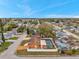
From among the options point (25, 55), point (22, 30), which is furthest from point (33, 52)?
point (22, 30)

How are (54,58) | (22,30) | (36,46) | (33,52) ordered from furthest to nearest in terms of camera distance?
(22,30), (36,46), (33,52), (54,58)

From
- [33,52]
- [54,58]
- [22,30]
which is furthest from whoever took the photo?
[22,30]

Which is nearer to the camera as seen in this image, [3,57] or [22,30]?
[3,57]

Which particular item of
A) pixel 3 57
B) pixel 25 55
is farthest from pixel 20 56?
pixel 3 57

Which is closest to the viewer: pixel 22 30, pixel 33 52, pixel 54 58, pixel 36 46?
pixel 54 58

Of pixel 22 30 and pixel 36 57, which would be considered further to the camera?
pixel 22 30

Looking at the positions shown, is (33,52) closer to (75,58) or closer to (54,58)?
(54,58)

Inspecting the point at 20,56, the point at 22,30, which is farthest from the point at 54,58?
the point at 22,30

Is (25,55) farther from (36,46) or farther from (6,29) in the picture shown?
(6,29)

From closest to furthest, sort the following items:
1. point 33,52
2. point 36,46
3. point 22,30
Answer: point 33,52
point 36,46
point 22,30
